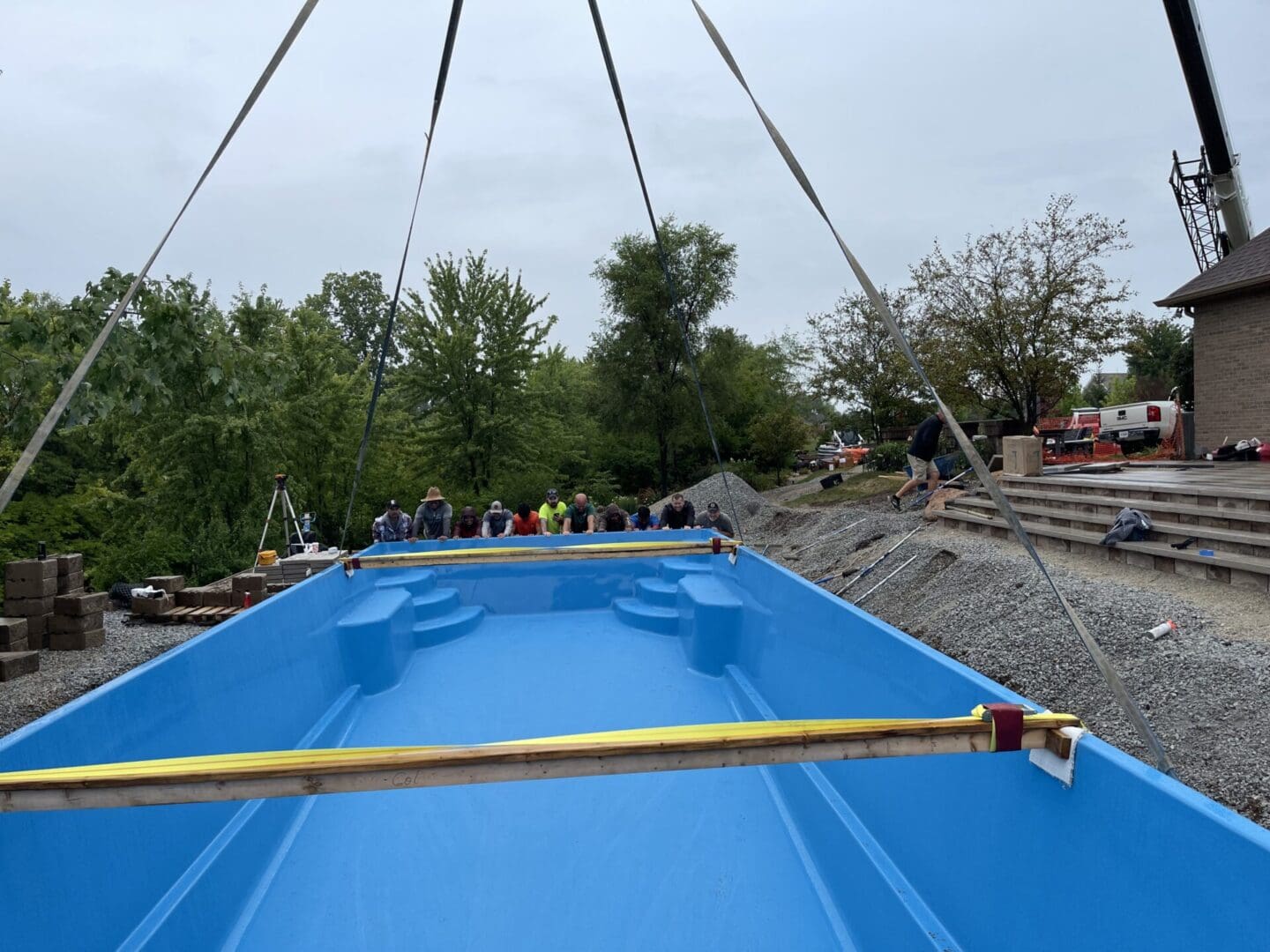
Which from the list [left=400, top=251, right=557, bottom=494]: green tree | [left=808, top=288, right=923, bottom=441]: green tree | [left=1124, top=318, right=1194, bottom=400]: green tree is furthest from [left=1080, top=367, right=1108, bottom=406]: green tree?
[left=400, top=251, right=557, bottom=494]: green tree

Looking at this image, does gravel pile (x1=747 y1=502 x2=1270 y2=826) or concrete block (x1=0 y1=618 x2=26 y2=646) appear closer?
gravel pile (x1=747 y1=502 x2=1270 y2=826)

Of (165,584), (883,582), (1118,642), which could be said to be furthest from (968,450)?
(165,584)

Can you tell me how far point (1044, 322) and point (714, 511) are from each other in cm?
1021

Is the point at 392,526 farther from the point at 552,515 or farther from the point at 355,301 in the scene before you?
the point at 355,301

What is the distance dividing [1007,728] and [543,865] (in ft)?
6.54

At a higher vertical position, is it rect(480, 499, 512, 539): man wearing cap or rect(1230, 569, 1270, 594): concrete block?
rect(480, 499, 512, 539): man wearing cap

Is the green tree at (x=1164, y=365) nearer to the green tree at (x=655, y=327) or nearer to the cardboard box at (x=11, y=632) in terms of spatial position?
the green tree at (x=655, y=327)

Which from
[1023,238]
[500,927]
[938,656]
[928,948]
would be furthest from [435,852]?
[1023,238]

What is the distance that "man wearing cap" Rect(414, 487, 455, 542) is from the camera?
31.1ft

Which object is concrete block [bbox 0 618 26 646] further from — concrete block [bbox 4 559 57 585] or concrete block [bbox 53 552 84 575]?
concrete block [bbox 53 552 84 575]

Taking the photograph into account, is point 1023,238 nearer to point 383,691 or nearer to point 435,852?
point 383,691

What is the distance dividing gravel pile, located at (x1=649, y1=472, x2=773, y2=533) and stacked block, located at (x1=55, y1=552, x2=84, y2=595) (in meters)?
11.2

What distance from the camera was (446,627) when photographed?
6293 mm

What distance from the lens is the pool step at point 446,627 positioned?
20.2 feet
